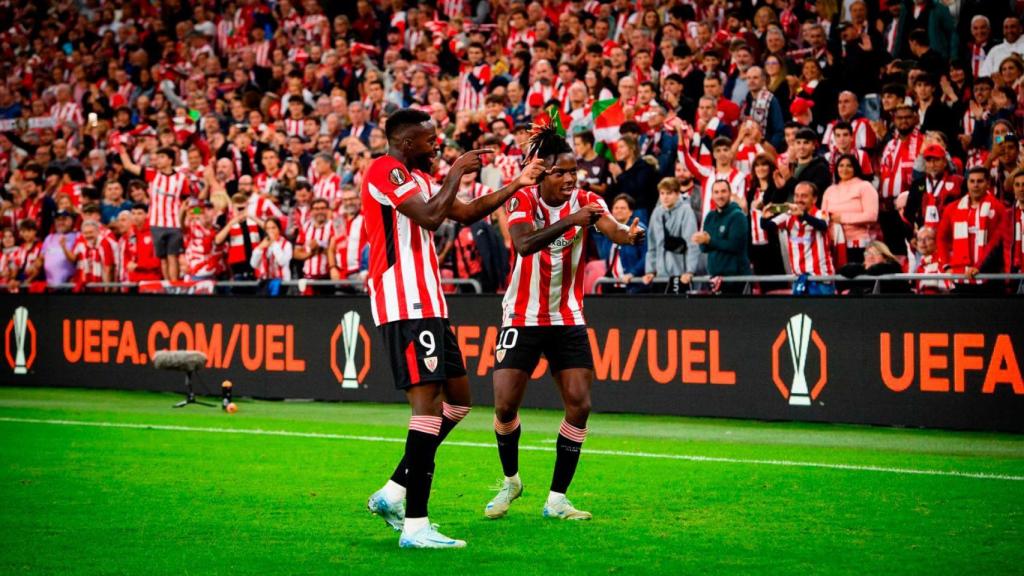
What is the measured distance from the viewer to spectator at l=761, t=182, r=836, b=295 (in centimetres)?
1458

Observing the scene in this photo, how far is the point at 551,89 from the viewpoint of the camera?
19125 millimetres

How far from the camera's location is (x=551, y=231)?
8148 millimetres

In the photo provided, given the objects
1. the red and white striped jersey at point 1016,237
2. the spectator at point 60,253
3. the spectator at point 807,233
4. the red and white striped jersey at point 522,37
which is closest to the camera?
the red and white striped jersey at point 1016,237

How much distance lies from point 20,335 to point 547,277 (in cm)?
1463

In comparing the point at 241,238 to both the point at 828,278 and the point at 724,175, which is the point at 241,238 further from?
the point at 828,278

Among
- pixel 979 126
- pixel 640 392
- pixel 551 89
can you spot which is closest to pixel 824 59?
pixel 979 126

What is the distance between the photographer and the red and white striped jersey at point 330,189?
Result: 65.2 feet

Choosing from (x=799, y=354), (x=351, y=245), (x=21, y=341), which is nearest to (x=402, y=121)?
(x=799, y=354)

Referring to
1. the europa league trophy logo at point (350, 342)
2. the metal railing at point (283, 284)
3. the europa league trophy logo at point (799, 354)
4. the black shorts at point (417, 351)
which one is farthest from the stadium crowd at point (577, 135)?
the black shorts at point (417, 351)

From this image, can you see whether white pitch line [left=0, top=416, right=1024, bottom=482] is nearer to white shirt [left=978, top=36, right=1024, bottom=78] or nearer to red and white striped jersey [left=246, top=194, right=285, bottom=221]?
red and white striped jersey [left=246, top=194, right=285, bottom=221]

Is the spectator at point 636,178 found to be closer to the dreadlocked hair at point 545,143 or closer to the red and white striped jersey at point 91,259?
the dreadlocked hair at point 545,143

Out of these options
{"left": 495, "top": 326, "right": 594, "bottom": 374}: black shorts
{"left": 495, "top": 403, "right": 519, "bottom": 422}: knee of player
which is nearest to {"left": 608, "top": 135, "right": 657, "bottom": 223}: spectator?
{"left": 495, "top": 326, "right": 594, "bottom": 374}: black shorts

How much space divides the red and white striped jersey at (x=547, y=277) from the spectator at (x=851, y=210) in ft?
22.1

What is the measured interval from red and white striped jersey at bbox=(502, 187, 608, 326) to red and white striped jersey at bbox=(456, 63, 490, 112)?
12.1 metres
